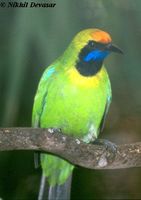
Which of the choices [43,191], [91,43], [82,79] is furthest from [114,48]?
[43,191]

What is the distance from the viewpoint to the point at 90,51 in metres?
1.63

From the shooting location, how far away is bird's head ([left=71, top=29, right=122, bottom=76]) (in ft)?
5.01

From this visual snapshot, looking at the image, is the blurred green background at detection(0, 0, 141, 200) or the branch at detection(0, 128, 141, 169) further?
the branch at detection(0, 128, 141, 169)

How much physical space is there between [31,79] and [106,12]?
0.18 m

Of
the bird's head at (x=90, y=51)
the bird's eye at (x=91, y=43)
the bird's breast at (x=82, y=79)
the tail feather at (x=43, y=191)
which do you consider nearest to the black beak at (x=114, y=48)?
the bird's head at (x=90, y=51)

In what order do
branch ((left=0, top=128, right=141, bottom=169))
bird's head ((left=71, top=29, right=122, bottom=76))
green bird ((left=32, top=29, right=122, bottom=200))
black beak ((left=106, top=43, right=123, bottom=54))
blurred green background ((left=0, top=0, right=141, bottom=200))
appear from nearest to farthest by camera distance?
blurred green background ((left=0, top=0, right=141, bottom=200)) < black beak ((left=106, top=43, right=123, bottom=54)) < branch ((left=0, top=128, right=141, bottom=169)) < bird's head ((left=71, top=29, right=122, bottom=76)) < green bird ((left=32, top=29, right=122, bottom=200))

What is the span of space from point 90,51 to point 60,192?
59cm

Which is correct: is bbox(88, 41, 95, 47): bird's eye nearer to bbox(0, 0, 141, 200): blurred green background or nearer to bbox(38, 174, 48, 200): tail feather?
bbox(38, 174, 48, 200): tail feather

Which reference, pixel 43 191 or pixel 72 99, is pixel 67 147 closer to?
pixel 72 99

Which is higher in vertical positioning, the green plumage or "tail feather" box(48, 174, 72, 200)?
the green plumage

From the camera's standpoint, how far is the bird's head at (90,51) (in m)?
1.53

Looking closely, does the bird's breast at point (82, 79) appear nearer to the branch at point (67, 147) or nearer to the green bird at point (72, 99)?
the green bird at point (72, 99)

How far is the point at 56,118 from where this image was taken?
71.4 inches

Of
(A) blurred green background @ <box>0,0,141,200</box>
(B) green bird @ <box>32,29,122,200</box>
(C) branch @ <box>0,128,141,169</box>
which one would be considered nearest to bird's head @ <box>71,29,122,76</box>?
(B) green bird @ <box>32,29,122,200</box>
